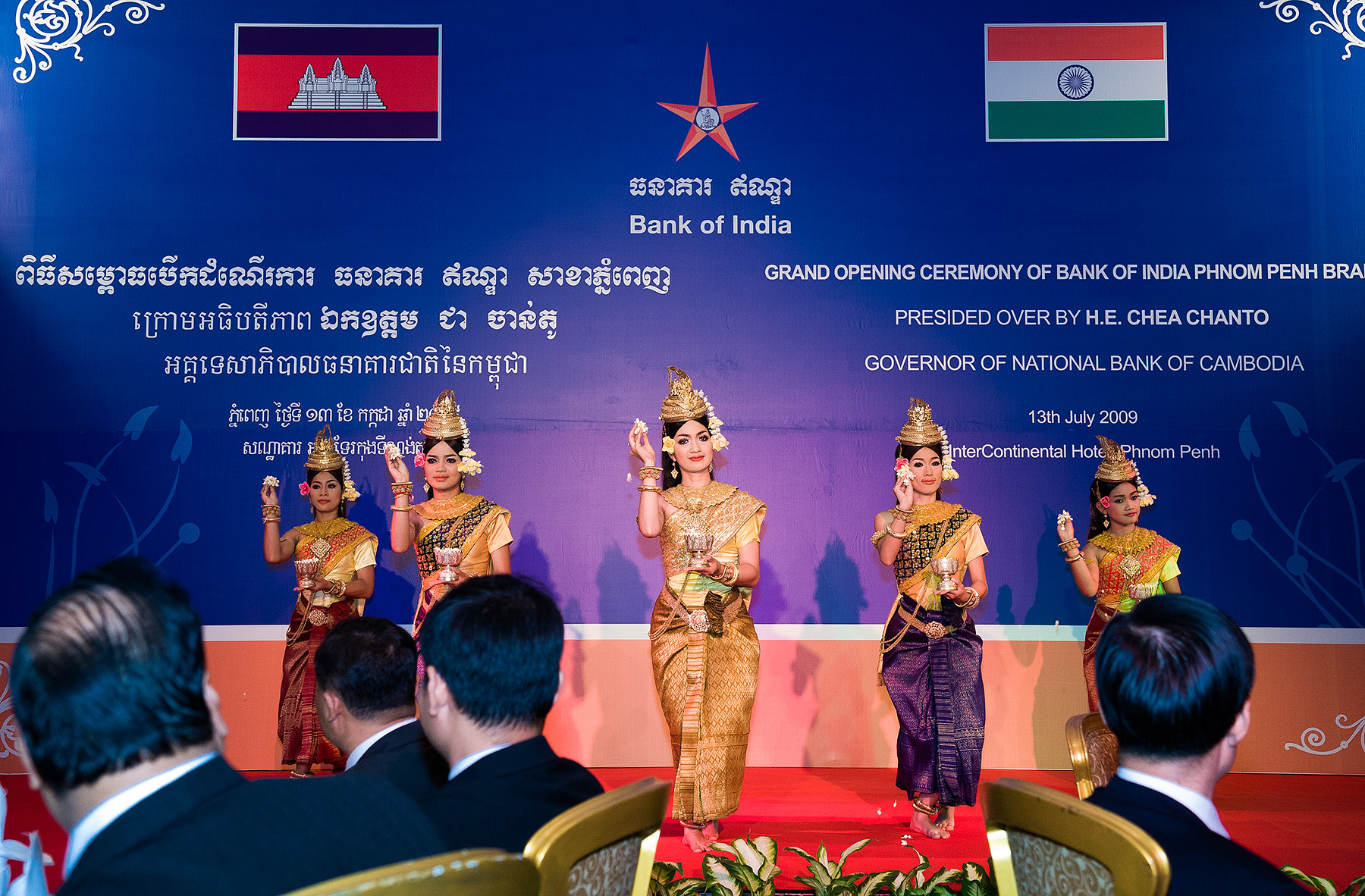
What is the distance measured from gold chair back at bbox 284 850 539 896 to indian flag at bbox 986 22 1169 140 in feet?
15.4

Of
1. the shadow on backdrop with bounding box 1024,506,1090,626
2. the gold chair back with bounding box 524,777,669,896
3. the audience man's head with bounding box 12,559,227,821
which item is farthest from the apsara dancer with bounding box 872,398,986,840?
the audience man's head with bounding box 12,559,227,821

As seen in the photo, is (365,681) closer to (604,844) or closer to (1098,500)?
(604,844)

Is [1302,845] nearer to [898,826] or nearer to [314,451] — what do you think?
[898,826]

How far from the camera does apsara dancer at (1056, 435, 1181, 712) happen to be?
168 inches

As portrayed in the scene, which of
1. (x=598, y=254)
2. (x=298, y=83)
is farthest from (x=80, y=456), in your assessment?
(x=598, y=254)

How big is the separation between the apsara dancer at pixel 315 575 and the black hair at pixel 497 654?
111 inches

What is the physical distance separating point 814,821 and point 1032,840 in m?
2.60

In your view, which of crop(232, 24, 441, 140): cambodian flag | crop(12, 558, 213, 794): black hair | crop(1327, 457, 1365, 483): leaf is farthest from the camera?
crop(232, 24, 441, 140): cambodian flag

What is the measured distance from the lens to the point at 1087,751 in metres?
1.94

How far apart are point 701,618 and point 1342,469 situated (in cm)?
324

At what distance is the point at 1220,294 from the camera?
16.1 ft

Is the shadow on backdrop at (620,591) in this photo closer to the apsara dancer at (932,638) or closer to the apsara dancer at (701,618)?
the apsara dancer at (701,618)

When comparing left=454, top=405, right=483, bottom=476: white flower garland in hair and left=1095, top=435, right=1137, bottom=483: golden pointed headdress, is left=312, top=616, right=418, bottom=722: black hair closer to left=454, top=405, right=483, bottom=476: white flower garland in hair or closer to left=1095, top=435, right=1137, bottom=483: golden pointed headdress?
left=454, top=405, right=483, bottom=476: white flower garland in hair

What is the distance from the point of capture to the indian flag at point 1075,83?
196 inches
